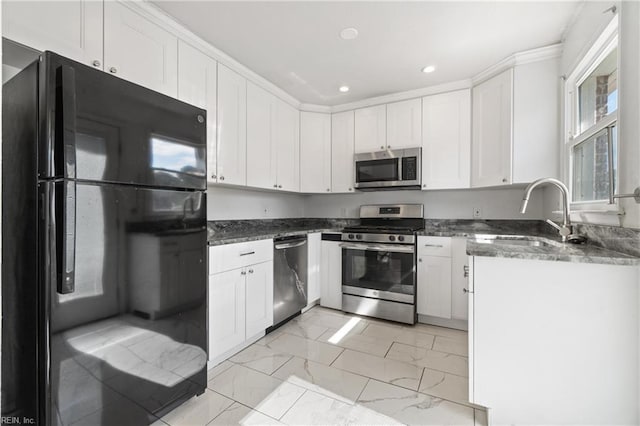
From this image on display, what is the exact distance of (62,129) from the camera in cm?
130

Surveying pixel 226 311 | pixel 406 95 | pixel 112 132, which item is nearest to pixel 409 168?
pixel 406 95

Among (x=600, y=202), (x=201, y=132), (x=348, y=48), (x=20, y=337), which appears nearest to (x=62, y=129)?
(x=201, y=132)

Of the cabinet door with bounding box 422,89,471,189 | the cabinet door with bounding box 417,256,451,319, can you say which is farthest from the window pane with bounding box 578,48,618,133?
the cabinet door with bounding box 417,256,451,319

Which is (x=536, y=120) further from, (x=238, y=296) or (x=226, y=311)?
(x=226, y=311)

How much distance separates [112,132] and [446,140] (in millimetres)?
2807

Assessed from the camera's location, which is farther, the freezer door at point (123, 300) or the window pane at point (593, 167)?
the window pane at point (593, 167)

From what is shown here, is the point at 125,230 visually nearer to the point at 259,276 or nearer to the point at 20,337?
the point at 20,337

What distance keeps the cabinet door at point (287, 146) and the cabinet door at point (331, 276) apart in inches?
30.6

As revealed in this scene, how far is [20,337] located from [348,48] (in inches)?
103

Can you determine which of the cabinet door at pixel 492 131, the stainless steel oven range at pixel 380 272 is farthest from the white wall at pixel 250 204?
the cabinet door at pixel 492 131

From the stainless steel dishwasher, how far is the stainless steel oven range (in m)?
0.45

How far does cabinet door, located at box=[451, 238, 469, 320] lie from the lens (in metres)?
2.83

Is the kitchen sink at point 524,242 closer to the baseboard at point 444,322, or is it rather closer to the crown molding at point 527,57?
the baseboard at point 444,322

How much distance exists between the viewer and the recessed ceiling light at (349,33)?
224 cm
